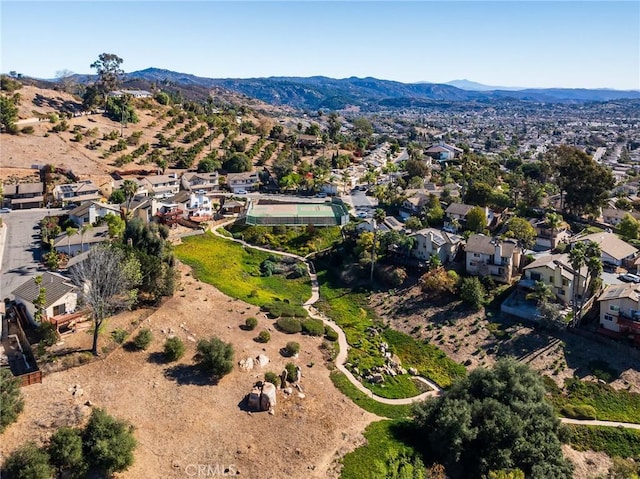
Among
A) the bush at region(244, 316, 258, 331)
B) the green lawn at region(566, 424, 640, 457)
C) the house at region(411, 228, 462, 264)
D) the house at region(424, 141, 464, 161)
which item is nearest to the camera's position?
the green lawn at region(566, 424, 640, 457)

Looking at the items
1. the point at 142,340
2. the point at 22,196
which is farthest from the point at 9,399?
the point at 22,196

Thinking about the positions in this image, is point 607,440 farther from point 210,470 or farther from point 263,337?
point 210,470

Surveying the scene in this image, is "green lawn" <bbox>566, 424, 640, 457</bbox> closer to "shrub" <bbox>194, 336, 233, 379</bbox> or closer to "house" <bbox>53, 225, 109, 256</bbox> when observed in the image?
"shrub" <bbox>194, 336, 233, 379</bbox>

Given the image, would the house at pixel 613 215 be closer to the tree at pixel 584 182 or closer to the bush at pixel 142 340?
the tree at pixel 584 182

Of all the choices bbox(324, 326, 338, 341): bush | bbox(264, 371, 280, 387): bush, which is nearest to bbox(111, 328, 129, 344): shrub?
bbox(264, 371, 280, 387): bush

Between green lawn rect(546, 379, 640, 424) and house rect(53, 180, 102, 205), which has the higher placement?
house rect(53, 180, 102, 205)

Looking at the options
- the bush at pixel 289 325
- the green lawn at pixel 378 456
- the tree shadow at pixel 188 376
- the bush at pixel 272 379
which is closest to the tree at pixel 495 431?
the green lawn at pixel 378 456

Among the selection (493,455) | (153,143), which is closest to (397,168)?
(153,143)
